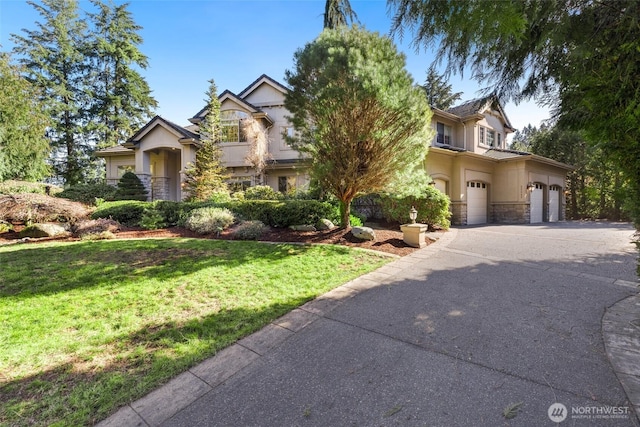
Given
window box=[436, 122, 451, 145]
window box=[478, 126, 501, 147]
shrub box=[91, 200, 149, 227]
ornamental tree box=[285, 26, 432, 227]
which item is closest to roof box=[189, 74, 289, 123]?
shrub box=[91, 200, 149, 227]

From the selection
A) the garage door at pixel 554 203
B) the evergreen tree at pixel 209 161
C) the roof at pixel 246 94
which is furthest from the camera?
the garage door at pixel 554 203

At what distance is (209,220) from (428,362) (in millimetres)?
8590

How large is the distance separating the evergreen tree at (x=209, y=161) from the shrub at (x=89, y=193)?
20.3 feet

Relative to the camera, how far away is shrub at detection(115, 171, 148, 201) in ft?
55.5

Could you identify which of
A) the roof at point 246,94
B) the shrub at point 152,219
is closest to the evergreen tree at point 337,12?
the roof at point 246,94

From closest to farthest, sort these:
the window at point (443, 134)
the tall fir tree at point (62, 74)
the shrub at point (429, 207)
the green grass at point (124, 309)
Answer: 1. the green grass at point (124, 309)
2. the shrub at point (429, 207)
3. the window at point (443, 134)
4. the tall fir tree at point (62, 74)

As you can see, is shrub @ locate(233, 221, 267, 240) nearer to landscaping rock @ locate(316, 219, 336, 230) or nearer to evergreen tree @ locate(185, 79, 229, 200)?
landscaping rock @ locate(316, 219, 336, 230)

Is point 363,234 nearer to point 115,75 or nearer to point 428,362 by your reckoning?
point 428,362

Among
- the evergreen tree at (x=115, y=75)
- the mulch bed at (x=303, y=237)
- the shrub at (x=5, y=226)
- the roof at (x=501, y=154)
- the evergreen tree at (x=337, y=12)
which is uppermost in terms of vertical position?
the evergreen tree at (x=115, y=75)

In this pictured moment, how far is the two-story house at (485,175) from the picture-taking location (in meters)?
15.5

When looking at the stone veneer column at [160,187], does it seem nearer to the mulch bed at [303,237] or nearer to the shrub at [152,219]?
the shrub at [152,219]

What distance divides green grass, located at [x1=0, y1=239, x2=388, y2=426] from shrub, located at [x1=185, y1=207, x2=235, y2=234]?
205cm

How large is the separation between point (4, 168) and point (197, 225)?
53.5 feet

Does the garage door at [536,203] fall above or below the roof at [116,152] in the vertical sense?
below
